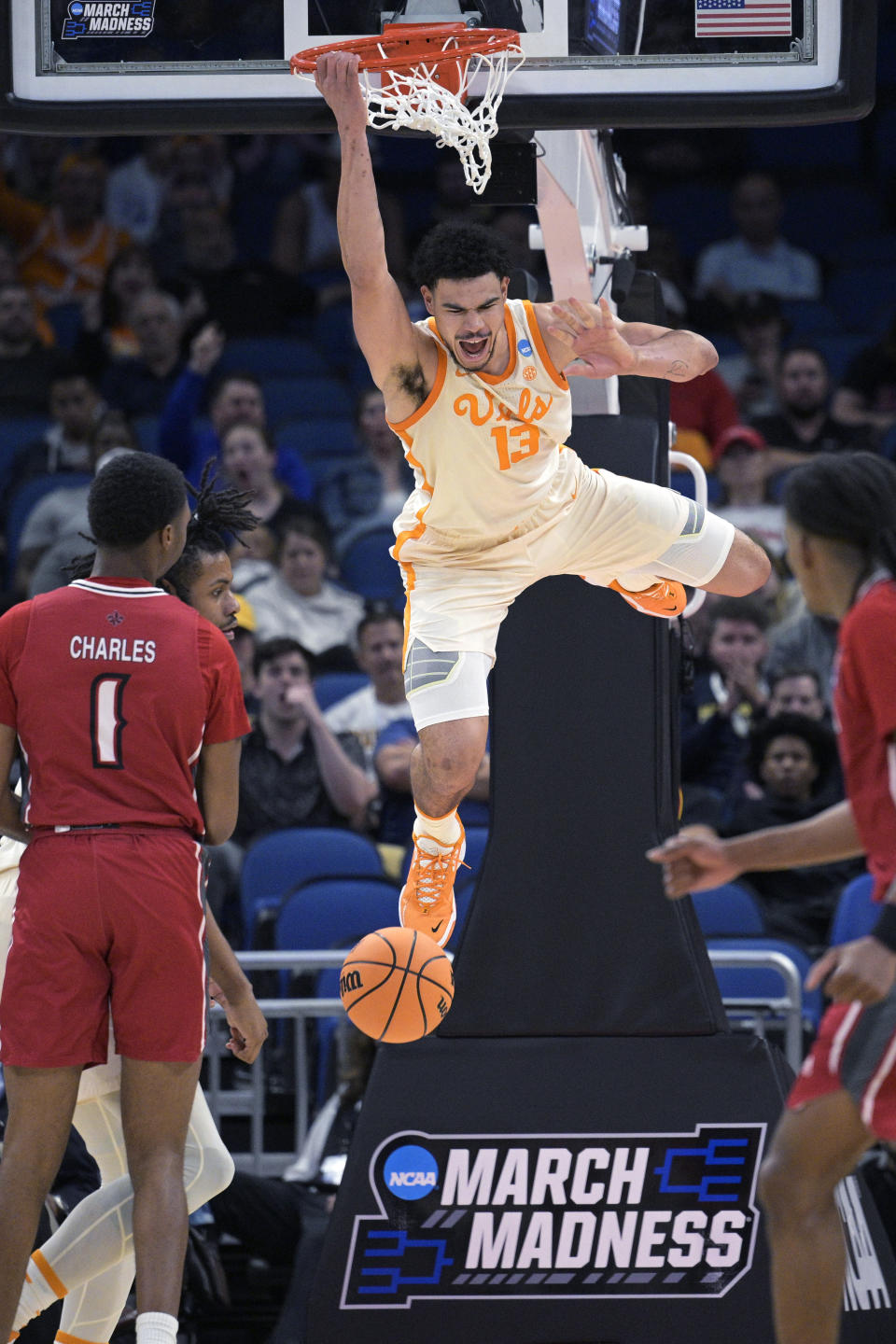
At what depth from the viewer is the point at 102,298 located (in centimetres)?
1198

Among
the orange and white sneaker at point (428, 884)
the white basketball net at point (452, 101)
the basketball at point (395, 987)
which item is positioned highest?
the white basketball net at point (452, 101)

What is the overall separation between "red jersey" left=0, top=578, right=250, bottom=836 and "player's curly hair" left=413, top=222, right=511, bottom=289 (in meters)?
1.42

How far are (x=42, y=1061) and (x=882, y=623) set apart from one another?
220 centimetres

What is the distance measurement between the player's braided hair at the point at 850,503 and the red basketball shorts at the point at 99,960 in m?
1.76

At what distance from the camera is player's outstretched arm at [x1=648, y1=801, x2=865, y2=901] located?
3641 millimetres

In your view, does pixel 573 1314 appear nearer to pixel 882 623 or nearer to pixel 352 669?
pixel 882 623

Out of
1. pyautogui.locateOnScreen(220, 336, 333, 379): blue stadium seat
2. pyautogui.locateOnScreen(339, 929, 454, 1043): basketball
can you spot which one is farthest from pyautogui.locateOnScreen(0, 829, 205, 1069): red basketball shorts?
pyautogui.locateOnScreen(220, 336, 333, 379): blue stadium seat

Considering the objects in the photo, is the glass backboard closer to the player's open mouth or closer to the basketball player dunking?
the basketball player dunking

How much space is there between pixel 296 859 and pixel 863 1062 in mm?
4754

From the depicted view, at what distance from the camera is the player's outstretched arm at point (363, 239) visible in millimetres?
4637

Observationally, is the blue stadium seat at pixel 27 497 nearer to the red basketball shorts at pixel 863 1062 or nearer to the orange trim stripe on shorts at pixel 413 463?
the orange trim stripe on shorts at pixel 413 463

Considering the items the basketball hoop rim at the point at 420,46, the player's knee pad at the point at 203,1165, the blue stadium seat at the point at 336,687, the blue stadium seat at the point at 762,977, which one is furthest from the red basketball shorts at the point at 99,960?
the blue stadium seat at the point at 336,687

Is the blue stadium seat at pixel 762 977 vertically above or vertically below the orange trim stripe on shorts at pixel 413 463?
below

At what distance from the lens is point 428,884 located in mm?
5410
